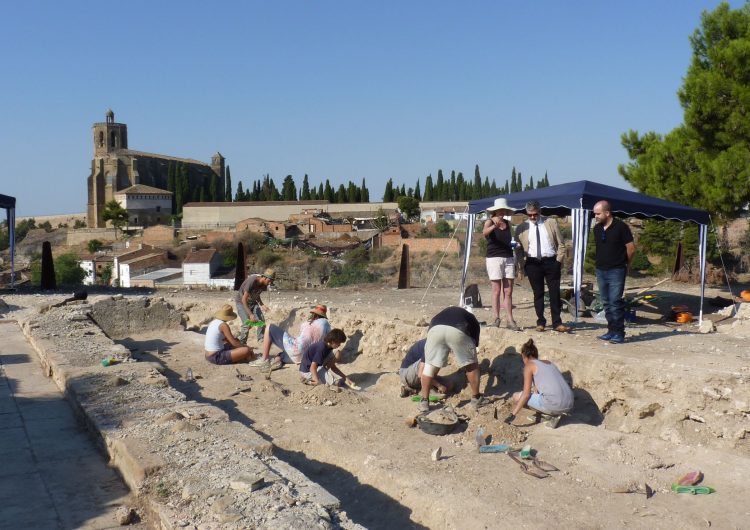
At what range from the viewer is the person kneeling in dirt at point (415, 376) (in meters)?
8.15

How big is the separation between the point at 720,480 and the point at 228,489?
3.86 metres

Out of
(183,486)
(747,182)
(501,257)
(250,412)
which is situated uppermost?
(747,182)

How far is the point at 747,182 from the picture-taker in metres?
13.3

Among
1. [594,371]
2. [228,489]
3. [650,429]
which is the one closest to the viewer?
[228,489]

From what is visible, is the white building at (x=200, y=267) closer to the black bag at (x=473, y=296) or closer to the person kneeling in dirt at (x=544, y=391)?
the black bag at (x=473, y=296)

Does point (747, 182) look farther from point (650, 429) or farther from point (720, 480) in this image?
point (720, 480)

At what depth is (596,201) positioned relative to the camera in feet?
32.6

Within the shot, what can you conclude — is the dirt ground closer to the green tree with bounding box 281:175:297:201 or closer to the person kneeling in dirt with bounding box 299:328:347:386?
the person kneeling in dirt with bounding box 299:328:347:386

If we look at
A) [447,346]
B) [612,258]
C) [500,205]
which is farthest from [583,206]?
[447,346]

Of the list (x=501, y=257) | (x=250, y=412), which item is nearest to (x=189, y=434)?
(x=250, y=412)

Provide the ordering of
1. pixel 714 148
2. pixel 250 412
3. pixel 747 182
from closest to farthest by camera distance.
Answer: pixel 250 412 → pixel 747 182 → pixel 714 148

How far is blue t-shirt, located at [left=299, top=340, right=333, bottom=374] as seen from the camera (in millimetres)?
8836

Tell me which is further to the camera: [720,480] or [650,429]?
[650,429]

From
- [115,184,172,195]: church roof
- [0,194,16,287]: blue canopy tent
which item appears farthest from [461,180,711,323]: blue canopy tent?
[115,184,172,195]: church roof
